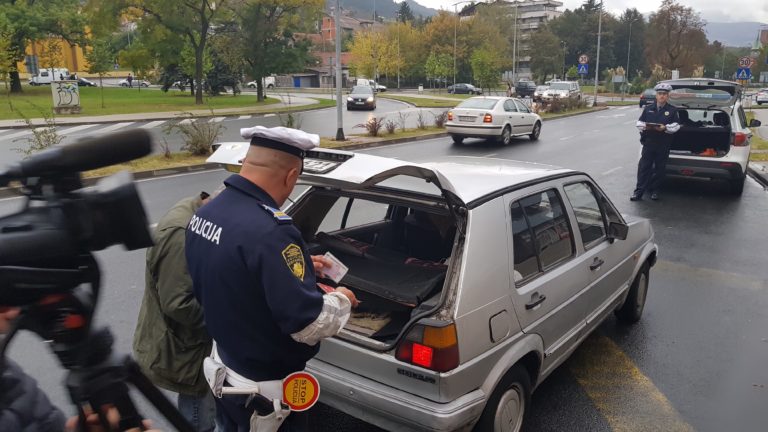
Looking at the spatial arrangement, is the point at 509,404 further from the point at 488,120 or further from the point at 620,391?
the point at 488,120

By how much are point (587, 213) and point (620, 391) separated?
131cm

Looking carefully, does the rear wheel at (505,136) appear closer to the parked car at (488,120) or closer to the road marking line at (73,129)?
the parked car at (488,120)

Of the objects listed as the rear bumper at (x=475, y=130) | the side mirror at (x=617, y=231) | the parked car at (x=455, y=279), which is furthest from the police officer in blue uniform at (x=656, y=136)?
the rear bumper at (x=475, y=130)

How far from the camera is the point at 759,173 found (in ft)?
43.2

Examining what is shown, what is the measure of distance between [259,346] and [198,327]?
2.53 feet

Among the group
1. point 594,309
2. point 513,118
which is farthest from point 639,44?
point 594,309

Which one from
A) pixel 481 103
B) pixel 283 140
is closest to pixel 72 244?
pixel 283 140

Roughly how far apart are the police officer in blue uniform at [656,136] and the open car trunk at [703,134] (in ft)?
3.26

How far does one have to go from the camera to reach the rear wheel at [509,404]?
123 inches

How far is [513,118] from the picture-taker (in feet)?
63.9

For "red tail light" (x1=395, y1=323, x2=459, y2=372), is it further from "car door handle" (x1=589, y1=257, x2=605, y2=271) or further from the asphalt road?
"car door handle" (x1=589, y1=257, x2=605, y2=271)

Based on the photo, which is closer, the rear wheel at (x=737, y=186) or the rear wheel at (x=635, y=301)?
the rear wheel at (x=635, y=301)

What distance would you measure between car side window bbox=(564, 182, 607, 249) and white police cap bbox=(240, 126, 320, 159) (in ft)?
8.04

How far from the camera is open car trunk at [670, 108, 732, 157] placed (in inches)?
434
